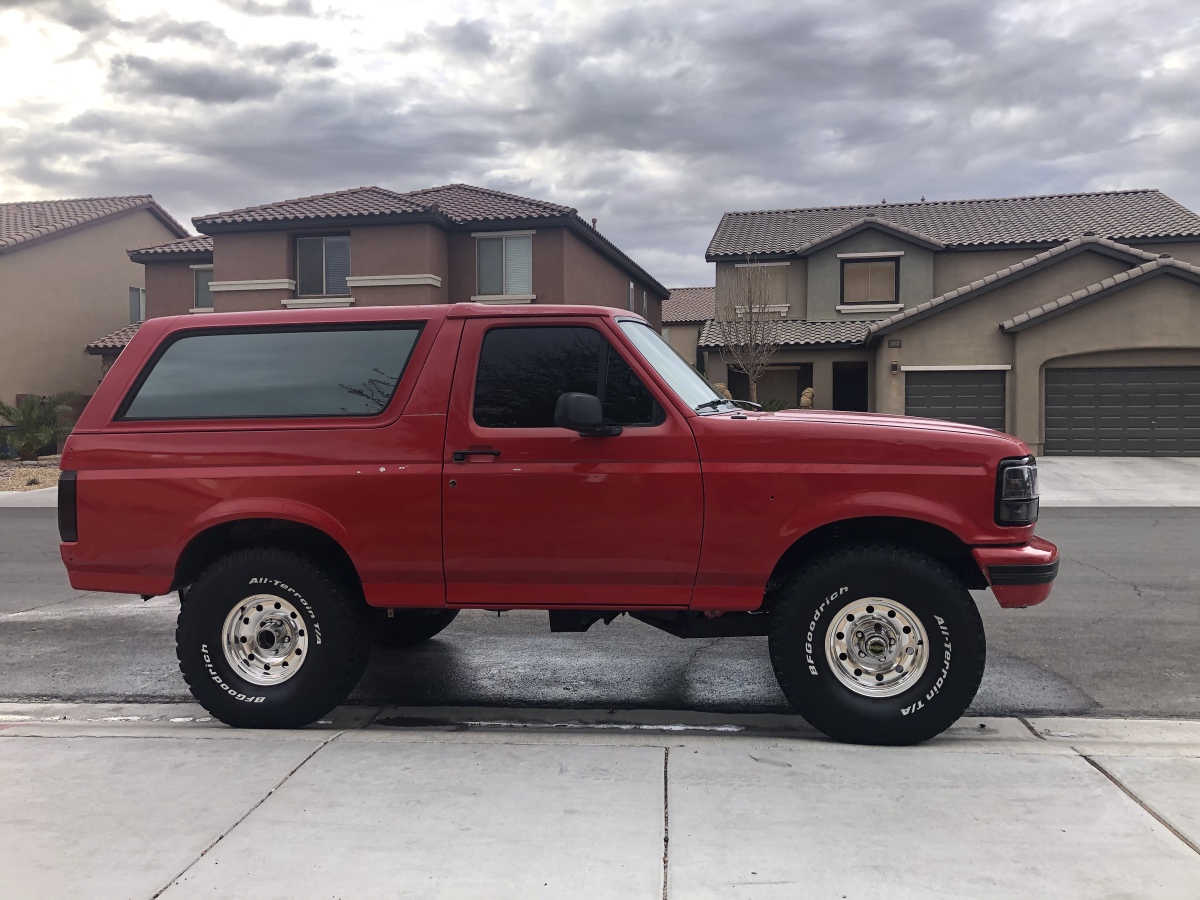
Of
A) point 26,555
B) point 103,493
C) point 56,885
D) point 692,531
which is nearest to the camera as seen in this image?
point 56,885

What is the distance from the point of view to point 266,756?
14.9ft

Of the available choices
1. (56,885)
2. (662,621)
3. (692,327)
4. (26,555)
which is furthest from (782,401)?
(56,885)

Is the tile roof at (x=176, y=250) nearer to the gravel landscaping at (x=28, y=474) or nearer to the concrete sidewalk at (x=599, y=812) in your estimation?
the gravel landscaping at (x=28, y=474)

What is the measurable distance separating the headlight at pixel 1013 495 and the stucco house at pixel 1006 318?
21.4 m

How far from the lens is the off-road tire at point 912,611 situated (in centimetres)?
458

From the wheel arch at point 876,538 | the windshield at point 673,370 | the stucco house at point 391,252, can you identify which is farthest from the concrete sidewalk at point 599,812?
the stucco house at point 391,252

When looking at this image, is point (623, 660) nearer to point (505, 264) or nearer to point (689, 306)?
point (505, 264)

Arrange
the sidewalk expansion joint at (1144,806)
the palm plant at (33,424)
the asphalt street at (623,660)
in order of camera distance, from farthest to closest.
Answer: the palm plant at (33,424) → the asphalt street at (623,660) → the sidewalk expansion joint at (1144,806)

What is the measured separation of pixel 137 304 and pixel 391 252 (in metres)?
13.9

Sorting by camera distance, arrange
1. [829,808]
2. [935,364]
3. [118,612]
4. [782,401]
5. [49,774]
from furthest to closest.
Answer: [782,401] → [935,364] → [118,612] → [49,774] → [829,808]

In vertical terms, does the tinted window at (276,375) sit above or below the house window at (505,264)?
below

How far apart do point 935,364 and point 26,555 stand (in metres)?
21.2

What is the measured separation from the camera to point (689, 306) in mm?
53969

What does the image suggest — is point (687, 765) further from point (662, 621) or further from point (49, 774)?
point (49, 774)
